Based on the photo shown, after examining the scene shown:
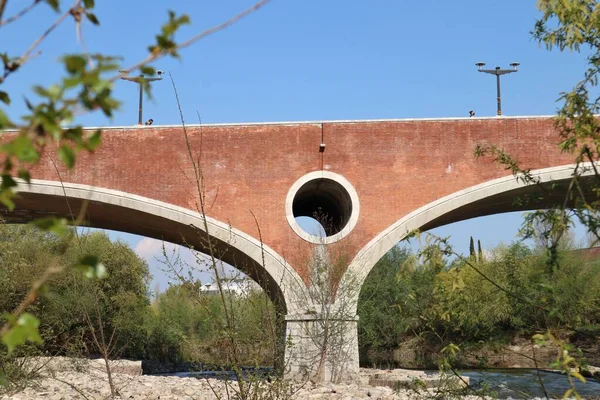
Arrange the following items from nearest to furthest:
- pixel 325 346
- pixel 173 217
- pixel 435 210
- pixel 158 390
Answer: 1. pixel 158 390
2. pixel 325 346
3. pixel 173 217
4. pixel 435 210

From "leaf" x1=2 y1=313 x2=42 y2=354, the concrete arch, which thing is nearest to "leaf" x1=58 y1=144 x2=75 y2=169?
"leaf" x1=2 y1=313 x2=42 y2=354

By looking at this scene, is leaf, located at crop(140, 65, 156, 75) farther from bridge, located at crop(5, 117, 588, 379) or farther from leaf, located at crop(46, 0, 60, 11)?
bridge, located at crop(5, 117, 588, 379)

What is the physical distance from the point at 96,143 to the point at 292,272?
17.5 m

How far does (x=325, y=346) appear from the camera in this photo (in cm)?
1816

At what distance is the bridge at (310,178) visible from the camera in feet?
62.3

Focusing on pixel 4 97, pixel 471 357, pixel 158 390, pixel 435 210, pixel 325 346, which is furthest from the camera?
pixel 471 357

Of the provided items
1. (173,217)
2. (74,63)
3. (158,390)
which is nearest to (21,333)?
(74,63)

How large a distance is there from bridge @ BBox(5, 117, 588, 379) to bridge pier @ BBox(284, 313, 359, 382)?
18cm

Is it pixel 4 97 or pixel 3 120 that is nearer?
pixel 3 120

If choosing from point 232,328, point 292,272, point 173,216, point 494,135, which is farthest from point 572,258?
point 232,328

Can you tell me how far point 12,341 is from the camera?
152 cm

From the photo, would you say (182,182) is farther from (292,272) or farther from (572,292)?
(572,292)

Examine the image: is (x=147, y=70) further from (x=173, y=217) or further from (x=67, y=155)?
(x=173, y=217)

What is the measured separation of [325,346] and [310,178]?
4070 mm
